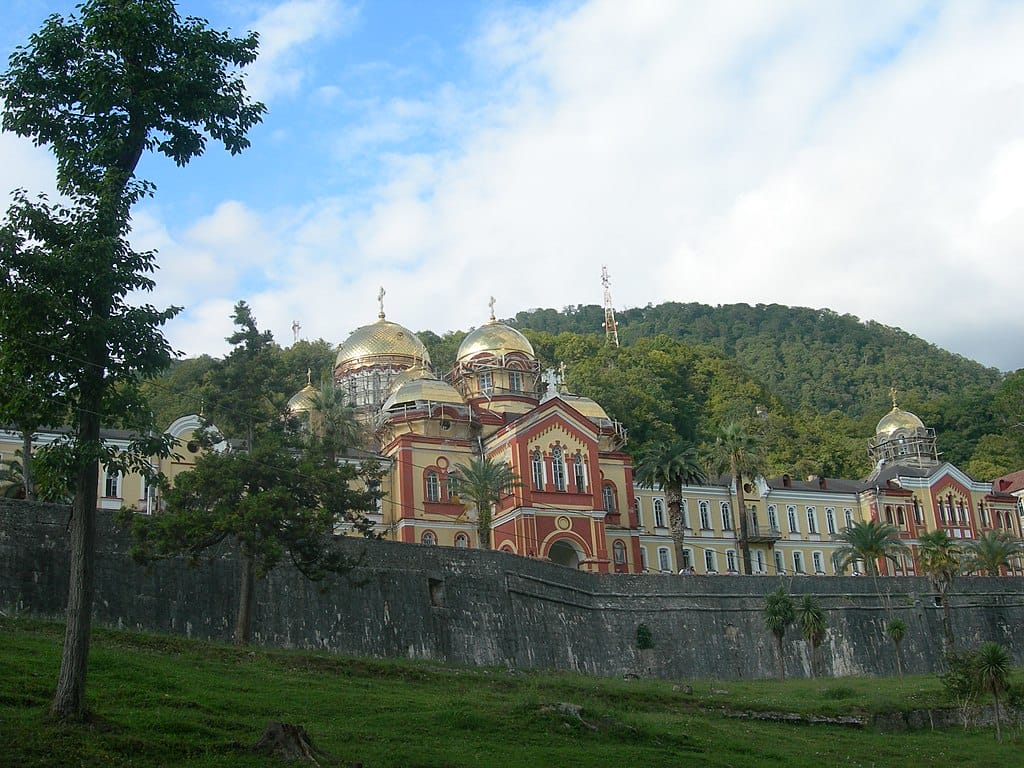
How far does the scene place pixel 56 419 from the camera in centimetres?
2220

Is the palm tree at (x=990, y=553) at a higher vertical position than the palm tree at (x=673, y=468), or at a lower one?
lower

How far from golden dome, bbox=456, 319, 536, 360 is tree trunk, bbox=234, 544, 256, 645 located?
33.8 meters

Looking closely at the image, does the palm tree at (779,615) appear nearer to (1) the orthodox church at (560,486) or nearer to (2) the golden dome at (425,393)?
(1) the orthodox church at (560,486)

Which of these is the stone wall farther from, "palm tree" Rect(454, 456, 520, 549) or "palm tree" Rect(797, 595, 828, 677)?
"palm tree" Rect(454, 456, 520, 549)

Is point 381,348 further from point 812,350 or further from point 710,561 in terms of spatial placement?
point 812,350

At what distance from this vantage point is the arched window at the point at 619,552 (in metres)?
65.2

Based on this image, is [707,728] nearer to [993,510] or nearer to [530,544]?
[530,544]

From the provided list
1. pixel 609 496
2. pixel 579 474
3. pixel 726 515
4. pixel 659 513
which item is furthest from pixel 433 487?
pixel 726 515

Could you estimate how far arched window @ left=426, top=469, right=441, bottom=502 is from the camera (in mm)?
62125

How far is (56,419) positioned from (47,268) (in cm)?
284

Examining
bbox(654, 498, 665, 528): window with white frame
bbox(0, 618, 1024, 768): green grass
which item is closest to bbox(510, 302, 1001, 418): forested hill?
bbox(654, 498, 665, 528): window with white frame

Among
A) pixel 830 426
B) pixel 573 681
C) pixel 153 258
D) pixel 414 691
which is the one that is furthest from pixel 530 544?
pixel 830 426

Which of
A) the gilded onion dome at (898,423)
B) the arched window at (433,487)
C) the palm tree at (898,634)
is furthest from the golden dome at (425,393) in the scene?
the gilded onion dome at (898,423)

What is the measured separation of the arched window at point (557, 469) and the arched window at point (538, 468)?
656 millimetres
